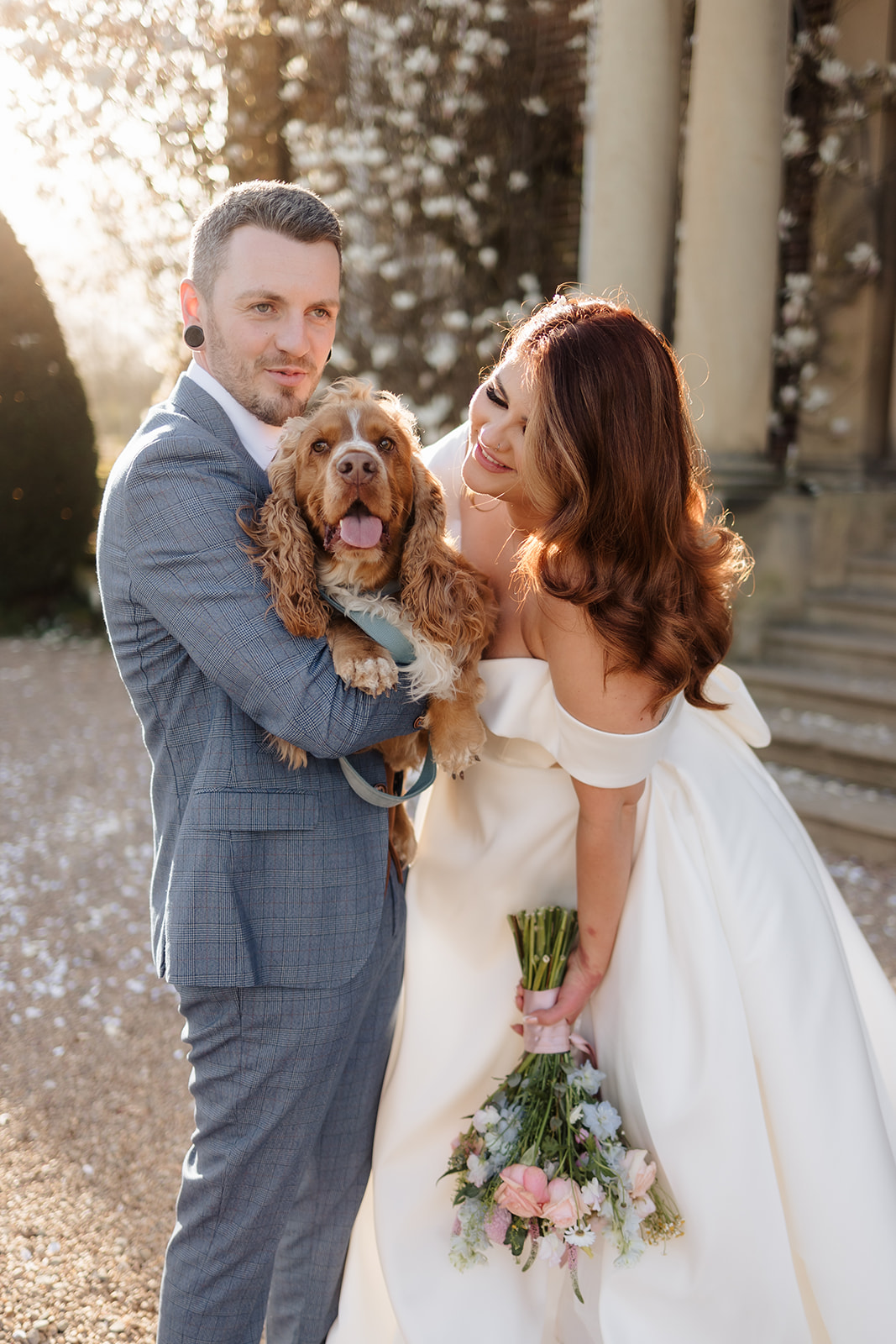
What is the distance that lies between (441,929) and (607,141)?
6449 mm

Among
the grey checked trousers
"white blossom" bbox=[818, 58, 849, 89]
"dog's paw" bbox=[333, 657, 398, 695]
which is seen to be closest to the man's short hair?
"dog's paw" bbox=[333, 657, 398, 695]

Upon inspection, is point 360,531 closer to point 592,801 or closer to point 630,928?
point 592,801

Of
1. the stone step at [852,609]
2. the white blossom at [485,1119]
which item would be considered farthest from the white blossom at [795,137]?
the white blossom at [485,1119]

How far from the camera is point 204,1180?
1979mm

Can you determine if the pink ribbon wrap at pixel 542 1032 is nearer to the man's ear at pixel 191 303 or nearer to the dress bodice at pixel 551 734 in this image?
the dress bodice at pixel 551 734

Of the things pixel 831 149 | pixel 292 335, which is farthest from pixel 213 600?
pixel 831 149

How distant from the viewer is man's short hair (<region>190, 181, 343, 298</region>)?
207 centimetres

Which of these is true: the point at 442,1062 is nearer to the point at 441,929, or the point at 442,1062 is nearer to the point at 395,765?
the point at 441,929

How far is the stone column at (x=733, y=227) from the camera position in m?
6.87

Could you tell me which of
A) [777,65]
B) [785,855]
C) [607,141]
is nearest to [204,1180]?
[785,855]

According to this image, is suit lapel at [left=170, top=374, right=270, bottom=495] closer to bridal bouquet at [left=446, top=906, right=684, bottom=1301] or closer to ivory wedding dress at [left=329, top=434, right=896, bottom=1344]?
ivory wedding dress at [left=329, top=434, right=896, bottom=1344]

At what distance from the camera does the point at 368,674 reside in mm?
1980

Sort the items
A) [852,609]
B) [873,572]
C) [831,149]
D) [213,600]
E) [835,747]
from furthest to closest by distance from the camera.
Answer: [831,149] < [873,572] < [852,609] < [835,747] < [213,600]

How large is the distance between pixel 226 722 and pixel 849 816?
182 inches
